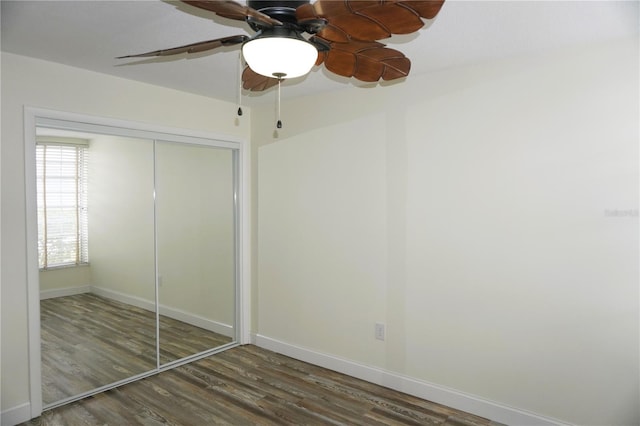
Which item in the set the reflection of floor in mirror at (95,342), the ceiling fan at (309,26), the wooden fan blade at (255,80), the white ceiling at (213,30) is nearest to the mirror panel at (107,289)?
the reflection of floor in mirror at (95,342)

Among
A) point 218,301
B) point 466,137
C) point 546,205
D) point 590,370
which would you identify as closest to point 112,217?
point 218,301

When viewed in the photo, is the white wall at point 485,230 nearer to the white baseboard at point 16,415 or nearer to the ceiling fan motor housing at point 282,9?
the ceiling fan motor housing at point 282,9

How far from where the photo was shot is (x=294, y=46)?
3.96ft

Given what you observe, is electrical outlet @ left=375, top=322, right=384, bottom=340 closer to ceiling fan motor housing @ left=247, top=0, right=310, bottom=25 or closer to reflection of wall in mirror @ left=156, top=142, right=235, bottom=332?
reflection of wall in mirror @ left=156, top=142, right=235, bottom=332

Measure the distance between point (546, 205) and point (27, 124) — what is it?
3.43 meters

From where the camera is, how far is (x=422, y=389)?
2.98 metres

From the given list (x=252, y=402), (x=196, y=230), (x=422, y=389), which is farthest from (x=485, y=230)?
(x=196, y=230)

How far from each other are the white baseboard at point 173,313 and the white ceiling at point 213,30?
5.78 feet

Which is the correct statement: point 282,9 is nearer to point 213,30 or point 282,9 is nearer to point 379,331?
point 213,30

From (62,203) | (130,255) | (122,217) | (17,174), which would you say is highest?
(17,174)

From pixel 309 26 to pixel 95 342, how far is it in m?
3.08

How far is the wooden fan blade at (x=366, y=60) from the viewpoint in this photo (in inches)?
57.1

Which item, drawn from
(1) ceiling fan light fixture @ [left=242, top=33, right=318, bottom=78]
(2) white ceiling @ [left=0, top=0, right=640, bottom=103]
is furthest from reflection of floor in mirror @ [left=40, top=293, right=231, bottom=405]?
(1) ceiling fan light fixture @ [left=242, top=33, right=318, bottom=78]

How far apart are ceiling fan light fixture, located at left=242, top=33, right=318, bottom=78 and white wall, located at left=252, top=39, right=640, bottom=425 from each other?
1.86 metres
